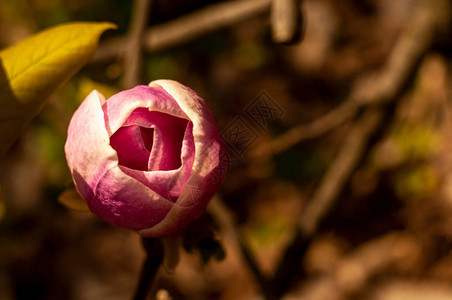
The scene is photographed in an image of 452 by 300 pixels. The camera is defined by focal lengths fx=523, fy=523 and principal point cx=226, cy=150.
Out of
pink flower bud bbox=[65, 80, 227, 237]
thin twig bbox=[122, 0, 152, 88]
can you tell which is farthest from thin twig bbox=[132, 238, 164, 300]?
thin twig bbox=[122, 0, 152, 88]

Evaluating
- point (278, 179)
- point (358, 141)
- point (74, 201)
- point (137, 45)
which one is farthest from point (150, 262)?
point (278, 179)

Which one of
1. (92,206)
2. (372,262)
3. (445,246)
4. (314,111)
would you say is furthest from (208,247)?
(314,111)

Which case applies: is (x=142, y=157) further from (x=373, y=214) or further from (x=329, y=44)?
(x=329, y=44)

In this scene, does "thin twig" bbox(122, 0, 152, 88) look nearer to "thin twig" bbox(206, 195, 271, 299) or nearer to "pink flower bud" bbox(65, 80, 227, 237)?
"thin twig" bbox(206, 195, 271, 299)

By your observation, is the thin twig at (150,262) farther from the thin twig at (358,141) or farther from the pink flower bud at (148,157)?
the thin twig at (358,141)

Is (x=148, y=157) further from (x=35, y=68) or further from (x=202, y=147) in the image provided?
(x=35, y=68)

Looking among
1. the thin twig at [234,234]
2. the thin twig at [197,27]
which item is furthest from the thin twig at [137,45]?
the thin twig at [234,234]
